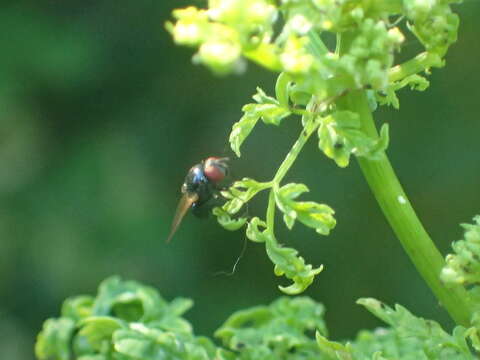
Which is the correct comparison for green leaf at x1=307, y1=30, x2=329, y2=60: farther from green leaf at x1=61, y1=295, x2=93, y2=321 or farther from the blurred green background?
the blurred green background

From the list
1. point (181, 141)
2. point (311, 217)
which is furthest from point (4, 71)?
point (311, 217)

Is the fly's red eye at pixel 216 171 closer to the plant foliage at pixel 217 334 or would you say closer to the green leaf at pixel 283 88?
the plant foliage at pixel 217 334

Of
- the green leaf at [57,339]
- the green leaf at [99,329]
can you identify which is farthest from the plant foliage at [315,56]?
the green leaf at [57,339]

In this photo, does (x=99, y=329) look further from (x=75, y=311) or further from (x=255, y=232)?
(x=255, y=232)

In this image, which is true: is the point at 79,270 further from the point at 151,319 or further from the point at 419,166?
the point at 151,319

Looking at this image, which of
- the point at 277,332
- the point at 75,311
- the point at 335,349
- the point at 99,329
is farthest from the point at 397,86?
the point at 75,311
